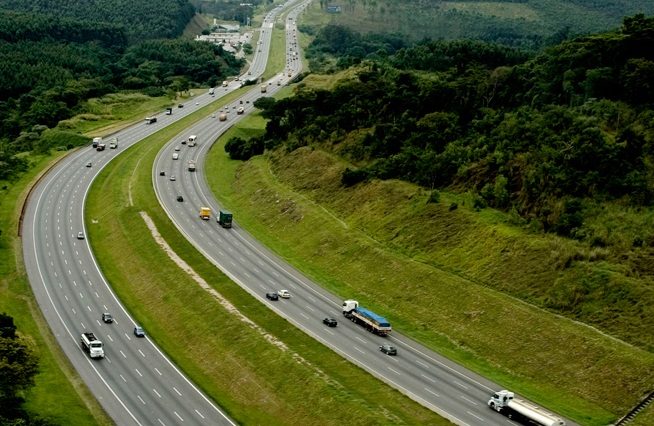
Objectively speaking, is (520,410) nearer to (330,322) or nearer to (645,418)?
(645,418)

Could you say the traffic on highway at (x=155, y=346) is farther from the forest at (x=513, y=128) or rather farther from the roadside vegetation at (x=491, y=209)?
the forest at (x=513, y=128)

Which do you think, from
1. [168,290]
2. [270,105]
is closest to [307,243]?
[168,290]

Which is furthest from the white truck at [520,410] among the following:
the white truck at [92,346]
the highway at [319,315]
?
the white truck at [92,346]

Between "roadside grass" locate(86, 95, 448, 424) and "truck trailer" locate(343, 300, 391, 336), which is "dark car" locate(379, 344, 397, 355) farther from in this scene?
"roadside grass" locate(86, 95, 448, 424)

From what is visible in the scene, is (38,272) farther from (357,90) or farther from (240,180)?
(357,90)

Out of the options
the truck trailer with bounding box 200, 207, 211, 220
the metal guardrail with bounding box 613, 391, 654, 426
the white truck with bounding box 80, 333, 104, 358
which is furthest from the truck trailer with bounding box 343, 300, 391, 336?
the truck trailer with bounding box 200, 207, 211, 220

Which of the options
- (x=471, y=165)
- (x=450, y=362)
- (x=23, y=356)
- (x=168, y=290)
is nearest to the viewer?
(x=23, y=356)

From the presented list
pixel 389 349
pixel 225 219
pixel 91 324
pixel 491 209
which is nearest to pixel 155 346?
pixel 91 324

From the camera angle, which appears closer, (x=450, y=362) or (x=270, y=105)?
(x=450, y=362)
